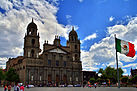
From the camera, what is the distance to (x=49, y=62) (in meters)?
67.2

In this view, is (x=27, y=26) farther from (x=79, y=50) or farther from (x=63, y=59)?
(x=79, y=50)

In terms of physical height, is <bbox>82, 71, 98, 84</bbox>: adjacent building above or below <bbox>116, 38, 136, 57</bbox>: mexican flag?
below

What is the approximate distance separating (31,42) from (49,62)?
33.1 feet

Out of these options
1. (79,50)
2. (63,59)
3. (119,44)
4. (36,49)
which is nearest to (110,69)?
(79,50)

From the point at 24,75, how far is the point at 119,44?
129 ft

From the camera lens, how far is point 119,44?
31.7 meters

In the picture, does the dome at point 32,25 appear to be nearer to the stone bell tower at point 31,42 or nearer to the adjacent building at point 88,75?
the stone bell tower at point 31,42

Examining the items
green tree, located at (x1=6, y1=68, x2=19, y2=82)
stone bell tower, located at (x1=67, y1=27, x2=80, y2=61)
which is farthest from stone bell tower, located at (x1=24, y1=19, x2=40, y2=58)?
stone bell tower, located at (x1=67, y1=27, x2=80, y2=61)

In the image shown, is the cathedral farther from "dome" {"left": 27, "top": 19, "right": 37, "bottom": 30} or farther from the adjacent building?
the adjacent building

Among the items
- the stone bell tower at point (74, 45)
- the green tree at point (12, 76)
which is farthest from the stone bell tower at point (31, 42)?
the stone bell tower at point (74, 45)

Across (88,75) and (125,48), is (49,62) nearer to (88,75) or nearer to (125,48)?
(88,75)

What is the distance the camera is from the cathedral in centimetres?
6247

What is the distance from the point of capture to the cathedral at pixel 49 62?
62.5 meters

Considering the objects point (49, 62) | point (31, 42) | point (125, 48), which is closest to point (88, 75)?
point (49, 62)
